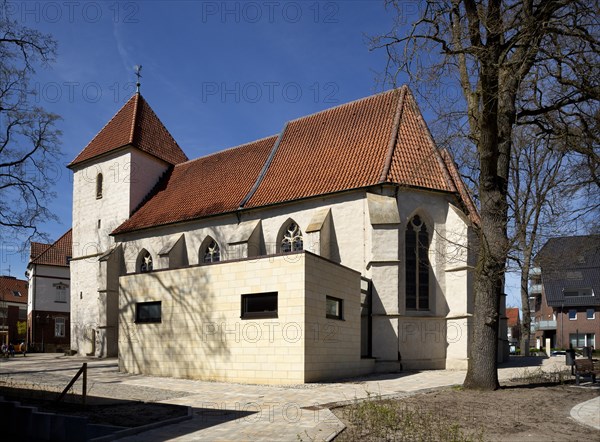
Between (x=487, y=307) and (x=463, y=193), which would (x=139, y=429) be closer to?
(x=487, y=307)

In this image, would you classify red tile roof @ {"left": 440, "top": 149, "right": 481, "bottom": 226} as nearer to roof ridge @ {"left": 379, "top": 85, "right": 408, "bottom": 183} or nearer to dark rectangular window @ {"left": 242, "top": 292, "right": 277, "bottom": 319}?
roof ridge @ {"left": 379, "top": 85, "right": 408, "bottom": 183}

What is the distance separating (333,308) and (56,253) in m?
34.4

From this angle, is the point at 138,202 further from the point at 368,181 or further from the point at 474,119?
the point at 474,119

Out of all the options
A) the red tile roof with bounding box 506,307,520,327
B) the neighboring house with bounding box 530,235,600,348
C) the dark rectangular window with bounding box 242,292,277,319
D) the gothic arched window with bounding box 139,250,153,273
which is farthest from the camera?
the red tile roof with bounding box 506,307,520,327

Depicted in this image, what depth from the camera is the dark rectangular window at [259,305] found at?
628 inches

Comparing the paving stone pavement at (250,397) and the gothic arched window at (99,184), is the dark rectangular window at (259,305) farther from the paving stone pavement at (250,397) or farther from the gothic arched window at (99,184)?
the gothic arched window at (99,184)

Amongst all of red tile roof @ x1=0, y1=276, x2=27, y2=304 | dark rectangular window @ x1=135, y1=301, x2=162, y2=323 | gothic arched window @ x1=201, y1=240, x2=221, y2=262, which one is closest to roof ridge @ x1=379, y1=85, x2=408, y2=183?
gothic arched window @ x1=201, y1=240, x2=221, y2=262

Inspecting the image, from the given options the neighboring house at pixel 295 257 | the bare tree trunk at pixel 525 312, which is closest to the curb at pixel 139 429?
the neighboring house at pixel 295 257

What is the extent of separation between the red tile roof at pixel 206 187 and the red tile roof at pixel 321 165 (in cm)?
7

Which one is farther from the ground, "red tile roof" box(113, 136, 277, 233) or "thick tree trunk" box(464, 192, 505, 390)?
"red tile roof" box(113, 136, 277, 233)

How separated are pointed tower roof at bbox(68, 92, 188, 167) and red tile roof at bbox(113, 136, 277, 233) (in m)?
2.22

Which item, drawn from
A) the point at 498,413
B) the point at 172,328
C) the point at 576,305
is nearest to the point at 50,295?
the point at 172,328

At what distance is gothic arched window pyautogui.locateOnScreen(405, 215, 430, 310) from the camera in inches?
800

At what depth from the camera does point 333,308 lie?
1708 cm
